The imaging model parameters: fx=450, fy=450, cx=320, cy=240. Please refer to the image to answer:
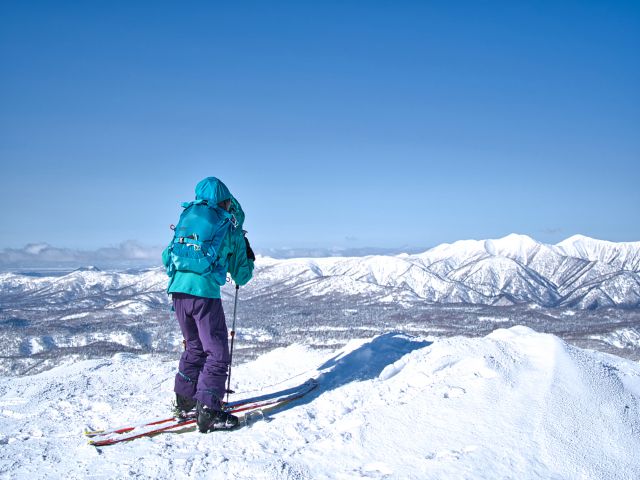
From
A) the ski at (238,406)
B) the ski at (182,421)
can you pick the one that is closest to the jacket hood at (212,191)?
the ski at (238,406)

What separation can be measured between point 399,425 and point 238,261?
421cm

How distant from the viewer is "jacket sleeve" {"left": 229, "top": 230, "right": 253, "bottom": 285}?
28.7ft

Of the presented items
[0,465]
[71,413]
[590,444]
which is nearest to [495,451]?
[590,444]

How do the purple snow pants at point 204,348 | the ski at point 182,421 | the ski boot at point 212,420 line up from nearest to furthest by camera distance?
the ski at point 182,421, the ski boot at point 212,420, the purple snow pants at point 204,348

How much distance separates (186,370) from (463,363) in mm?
5881

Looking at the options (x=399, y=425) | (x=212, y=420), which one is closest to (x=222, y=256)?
(x=212, y=420)

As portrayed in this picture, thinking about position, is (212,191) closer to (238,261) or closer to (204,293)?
(238,261)

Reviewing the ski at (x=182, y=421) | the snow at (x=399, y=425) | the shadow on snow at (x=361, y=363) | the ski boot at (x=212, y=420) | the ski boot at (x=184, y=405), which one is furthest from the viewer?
the shadow on snow at (x=361, y=363)

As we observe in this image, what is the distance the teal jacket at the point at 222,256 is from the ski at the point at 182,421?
2398 millimetres

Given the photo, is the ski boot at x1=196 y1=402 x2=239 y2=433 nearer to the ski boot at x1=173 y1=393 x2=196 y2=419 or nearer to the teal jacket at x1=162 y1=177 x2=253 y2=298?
the ski boot at x1=173 y1=393 x2=196 y2=419

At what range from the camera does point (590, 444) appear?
6512mm

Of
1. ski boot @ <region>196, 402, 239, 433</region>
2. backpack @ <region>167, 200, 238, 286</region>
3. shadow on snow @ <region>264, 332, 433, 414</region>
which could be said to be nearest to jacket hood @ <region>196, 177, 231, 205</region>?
backpack @ <region>167, 200, 238, 286</region>

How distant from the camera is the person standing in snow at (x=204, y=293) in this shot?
8000 mm

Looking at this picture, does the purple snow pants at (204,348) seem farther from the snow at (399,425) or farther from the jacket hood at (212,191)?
the jacket hood at (212,191)
